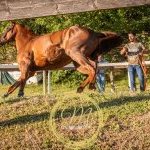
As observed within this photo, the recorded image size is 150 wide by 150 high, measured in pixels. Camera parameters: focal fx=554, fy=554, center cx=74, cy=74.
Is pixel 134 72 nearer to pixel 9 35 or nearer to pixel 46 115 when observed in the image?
pixel 9 35

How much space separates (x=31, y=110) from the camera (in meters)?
9.30

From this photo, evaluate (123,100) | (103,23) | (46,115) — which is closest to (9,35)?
(123,100)

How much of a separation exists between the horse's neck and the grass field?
2.34 meters

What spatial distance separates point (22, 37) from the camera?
12461mm

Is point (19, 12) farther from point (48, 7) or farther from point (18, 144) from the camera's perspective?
point (18, 144)

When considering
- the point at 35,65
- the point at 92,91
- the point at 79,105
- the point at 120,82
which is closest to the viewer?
the point at 79,105

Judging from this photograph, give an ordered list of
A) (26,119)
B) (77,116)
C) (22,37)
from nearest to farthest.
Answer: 1. (77,116)
2. (26,119)
3. (22,37)

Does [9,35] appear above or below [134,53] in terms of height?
above

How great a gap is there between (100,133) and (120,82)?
→ 22.8 meters

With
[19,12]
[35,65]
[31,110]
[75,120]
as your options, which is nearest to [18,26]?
[35,65]

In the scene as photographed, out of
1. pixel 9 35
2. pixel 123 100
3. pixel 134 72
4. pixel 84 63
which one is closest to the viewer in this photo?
pixel 123 100

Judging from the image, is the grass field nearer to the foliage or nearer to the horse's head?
the horse's head

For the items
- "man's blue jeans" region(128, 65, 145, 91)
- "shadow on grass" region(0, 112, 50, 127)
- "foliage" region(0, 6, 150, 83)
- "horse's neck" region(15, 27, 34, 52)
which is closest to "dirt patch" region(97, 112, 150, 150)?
"shadow on grass" region(0, 112, 50, 127)

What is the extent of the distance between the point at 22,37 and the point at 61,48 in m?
1.41
